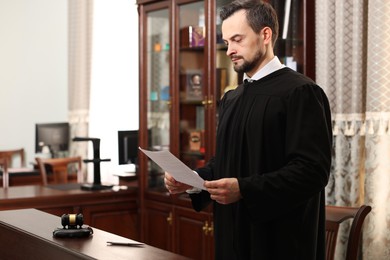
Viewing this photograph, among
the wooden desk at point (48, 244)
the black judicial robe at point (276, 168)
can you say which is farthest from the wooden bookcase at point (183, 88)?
the black judicial robe at point (276, 168)

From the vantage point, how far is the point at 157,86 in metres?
4.84

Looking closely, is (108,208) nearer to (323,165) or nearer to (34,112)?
(323,165)

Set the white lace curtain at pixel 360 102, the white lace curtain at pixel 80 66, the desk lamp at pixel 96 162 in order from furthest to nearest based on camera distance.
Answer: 1. the white lace curtain at pixel 80 66
2. the desk lamp at pixel 96 162
3. the white lace curtain at pixel 360 102

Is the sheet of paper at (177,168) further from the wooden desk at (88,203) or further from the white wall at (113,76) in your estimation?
the white wall at (113,76)

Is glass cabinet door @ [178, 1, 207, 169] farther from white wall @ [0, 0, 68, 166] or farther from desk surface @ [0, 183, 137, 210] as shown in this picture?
white wall @ [0, 0, 68, 166]

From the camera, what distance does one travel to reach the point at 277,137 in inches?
93.1

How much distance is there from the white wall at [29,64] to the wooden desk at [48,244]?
524cm

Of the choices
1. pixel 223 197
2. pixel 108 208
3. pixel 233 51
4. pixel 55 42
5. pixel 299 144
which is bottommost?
pixel 108 208

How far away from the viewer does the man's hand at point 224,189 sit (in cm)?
225

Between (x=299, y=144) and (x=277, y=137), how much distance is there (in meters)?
0.12

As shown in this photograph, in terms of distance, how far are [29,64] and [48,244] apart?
607 centimetres

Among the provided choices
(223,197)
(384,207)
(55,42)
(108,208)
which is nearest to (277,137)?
(223,197)

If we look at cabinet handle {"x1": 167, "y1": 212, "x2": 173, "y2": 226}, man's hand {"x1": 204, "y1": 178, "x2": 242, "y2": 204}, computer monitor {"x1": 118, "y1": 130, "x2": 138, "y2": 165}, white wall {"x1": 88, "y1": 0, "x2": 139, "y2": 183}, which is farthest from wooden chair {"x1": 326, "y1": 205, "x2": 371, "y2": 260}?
white wall {"x1": 88, "y1": 0, "x2": 139, "y2": 183}

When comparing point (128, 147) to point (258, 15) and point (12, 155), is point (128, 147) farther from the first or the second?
point (12, 155)
